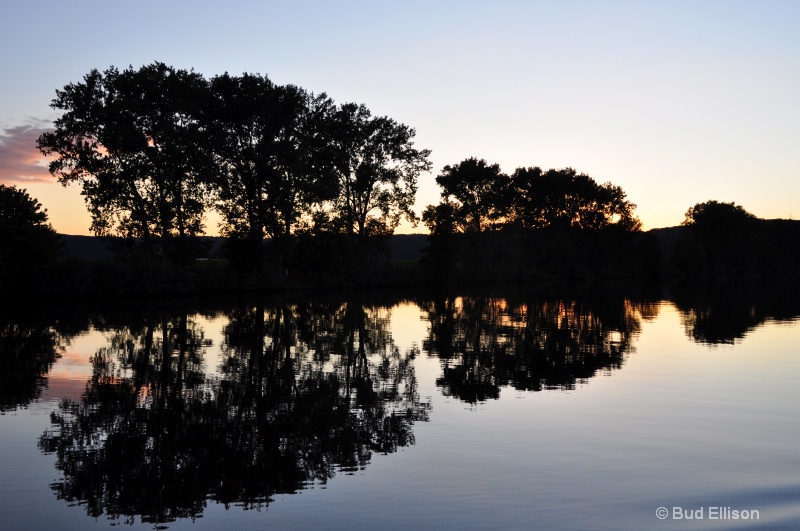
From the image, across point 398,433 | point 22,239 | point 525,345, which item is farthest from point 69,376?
point 22,239

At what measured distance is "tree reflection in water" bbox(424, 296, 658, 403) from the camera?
55.5 feet

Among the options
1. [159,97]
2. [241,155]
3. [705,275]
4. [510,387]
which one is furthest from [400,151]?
[705,275]

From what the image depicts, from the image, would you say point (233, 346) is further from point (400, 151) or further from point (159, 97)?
point (400, 151)

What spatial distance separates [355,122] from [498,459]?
6631 cm

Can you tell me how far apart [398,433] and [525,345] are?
1345 centimetres

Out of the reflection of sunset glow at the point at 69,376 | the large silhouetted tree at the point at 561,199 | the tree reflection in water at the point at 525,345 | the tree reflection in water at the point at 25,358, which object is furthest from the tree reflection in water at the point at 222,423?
the large silhouetted tree at the point at 561,199

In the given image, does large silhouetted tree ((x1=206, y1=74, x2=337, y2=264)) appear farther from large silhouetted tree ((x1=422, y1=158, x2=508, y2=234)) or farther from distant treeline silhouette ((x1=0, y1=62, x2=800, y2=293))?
large silhouetted tree ((x1=422, y1=158, x2=508, y2=234))

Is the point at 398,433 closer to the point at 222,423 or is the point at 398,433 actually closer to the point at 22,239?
the point at 222,423

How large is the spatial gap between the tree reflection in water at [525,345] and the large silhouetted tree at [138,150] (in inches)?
969

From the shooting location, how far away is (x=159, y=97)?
53.9m

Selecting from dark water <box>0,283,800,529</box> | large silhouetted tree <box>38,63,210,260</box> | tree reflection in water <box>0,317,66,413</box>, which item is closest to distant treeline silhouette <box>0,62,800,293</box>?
large silhouetted tree <box>38,63,210,260</box>

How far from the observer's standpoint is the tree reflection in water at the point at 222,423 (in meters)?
8.76

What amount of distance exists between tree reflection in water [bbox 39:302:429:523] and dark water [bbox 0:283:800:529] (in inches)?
2.0

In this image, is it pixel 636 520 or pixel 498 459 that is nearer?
pixel 636 520
